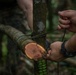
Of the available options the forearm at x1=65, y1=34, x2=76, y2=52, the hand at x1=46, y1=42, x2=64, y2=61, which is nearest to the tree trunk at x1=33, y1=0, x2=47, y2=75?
the hand at x1=46, y1=42, x2=64, y2=61

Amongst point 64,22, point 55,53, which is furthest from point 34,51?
point 64,22

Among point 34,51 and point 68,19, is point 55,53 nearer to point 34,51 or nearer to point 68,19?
point 34,51

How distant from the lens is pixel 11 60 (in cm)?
341

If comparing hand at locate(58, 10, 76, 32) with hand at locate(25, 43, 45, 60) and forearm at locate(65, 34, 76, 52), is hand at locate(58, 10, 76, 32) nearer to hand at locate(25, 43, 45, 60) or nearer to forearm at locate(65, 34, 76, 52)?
forearm at locate(65, 34, 76, 52)

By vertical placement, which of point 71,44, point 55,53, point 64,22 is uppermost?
point 64,22

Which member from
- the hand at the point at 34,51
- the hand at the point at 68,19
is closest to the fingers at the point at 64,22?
the hand at the point at 68,19

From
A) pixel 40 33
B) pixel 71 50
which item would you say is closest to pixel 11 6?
pixel 40 33

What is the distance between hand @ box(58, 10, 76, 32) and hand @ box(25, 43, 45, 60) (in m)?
0.21

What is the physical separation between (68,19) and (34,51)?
299 mm

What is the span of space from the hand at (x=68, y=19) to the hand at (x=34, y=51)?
0.21 metres

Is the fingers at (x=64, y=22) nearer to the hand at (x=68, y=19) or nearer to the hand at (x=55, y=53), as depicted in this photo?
the hand at (x=68, y=19)

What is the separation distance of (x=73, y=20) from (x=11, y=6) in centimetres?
145

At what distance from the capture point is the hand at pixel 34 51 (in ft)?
6.54

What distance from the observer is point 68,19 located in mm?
1875
